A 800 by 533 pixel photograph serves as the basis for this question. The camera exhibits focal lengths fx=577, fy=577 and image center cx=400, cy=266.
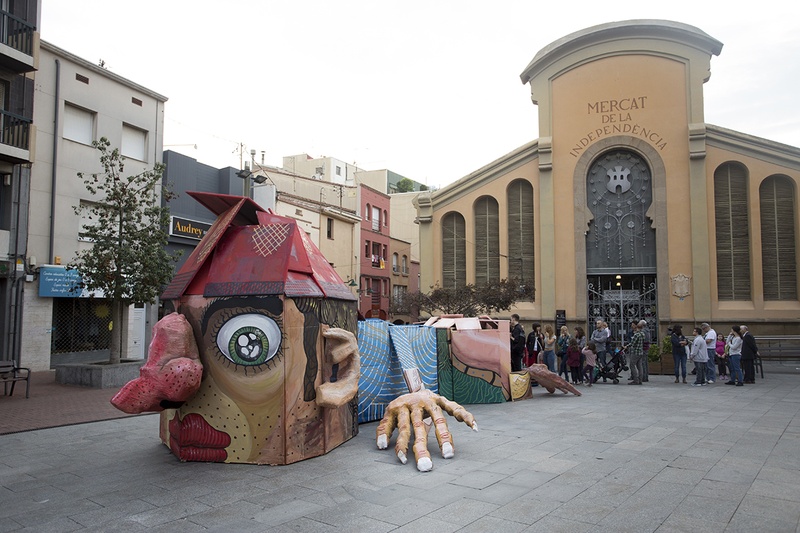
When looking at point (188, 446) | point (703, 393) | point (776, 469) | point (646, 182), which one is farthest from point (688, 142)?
point (188, 446)

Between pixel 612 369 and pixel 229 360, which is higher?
pixel 229 360

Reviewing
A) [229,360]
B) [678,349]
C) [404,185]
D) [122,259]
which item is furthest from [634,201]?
[404,185]

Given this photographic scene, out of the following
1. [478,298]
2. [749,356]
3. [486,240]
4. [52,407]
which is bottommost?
[52,407]

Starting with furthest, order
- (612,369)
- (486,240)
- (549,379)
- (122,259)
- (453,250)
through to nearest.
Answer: (453,250)
(486,240)
(612,369)
(122,259)
(549,379)

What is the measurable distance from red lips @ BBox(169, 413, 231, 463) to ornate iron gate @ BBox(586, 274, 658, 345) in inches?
878

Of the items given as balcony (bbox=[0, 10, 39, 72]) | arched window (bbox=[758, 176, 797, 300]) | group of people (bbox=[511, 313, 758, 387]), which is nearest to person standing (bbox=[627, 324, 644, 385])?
group of people (bbox=[511, 313, 758, 387])

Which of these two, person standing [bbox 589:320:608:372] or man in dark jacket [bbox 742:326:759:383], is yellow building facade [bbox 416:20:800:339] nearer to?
man in dark jacket [bbox 742:326:759:383]

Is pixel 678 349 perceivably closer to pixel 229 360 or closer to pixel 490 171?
pixel 229 360

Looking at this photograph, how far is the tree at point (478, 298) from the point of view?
25422 mm

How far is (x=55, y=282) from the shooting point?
1862 cm

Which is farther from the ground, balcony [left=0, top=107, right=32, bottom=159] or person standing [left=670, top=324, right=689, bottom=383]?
balcony [left=0, top=107, right=32, bottom=159]

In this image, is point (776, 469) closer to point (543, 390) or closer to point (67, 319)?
point (543, 390)

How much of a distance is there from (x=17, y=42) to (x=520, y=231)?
21.3 meters

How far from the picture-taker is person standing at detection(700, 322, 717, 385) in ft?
50.4
